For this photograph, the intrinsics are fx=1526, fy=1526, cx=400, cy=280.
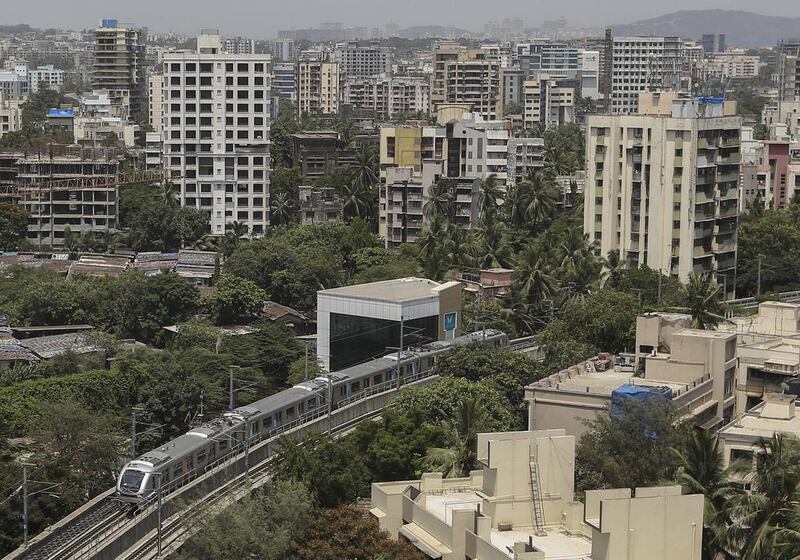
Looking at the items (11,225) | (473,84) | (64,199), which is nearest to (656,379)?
(11,225)

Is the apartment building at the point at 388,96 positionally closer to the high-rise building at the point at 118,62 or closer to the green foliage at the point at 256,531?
the high-rise building at the point at 118,62

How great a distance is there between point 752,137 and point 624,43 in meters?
60.7

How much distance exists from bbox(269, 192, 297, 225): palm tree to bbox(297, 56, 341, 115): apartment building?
3323 inches

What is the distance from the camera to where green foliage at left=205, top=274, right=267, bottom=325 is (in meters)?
53.7

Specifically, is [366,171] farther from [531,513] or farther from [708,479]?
[531,513]

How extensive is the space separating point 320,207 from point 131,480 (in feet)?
153

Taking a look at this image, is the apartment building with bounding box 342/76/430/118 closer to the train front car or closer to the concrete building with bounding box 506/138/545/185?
the concrete building with bounding box 506/138/545/185

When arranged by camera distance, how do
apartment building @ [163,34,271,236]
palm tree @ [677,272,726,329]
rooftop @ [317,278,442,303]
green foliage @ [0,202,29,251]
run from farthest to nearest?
apartment building @ [163,34,271,236]
green foliage @ [0,202,29,251]
rooftop @ [317,278,442,303]
palm tree @ [677,272,726,329]

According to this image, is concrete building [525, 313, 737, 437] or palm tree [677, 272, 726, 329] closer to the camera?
concrete building [525, 313, 737, 437]

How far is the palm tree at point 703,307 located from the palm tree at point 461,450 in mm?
11384

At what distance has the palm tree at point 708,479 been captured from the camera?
74.9 feet


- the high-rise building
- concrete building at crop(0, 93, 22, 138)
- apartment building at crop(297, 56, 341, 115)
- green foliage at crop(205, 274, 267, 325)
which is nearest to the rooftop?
green foliage at crop(205, 274, 267, 325)

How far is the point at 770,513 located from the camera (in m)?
22.7

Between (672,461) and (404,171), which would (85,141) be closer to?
(404,171)
